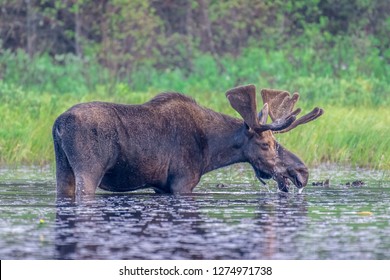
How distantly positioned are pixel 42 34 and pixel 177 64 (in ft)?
11.3

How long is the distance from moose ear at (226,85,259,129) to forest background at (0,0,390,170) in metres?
6.54

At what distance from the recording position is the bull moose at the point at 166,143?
40.3ft

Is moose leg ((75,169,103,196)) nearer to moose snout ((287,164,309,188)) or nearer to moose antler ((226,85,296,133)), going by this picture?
moose antler ((226,85,296,133))

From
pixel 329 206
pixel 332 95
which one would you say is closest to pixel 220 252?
pixel 329 206

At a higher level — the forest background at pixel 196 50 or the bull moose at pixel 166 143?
the forest background at pixel 196 50

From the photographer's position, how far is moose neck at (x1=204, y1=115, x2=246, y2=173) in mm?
13367

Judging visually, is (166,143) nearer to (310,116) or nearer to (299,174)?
(299,174)

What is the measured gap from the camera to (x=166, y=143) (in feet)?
42.5

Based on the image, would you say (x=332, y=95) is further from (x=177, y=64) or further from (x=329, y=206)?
(x=329, y=206)

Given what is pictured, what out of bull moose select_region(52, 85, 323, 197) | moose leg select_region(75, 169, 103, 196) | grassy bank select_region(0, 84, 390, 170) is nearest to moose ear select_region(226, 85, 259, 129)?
bull moose select_region(52, 85, 323, 197)

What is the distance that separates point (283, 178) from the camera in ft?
44.2

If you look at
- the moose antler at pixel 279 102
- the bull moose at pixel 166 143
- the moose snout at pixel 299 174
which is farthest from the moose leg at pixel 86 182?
the moose antler at pixel 279 102

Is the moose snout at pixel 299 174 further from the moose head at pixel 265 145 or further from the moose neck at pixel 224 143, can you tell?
the moose neck at pixel 224 143

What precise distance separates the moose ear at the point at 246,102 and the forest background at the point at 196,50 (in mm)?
6539
